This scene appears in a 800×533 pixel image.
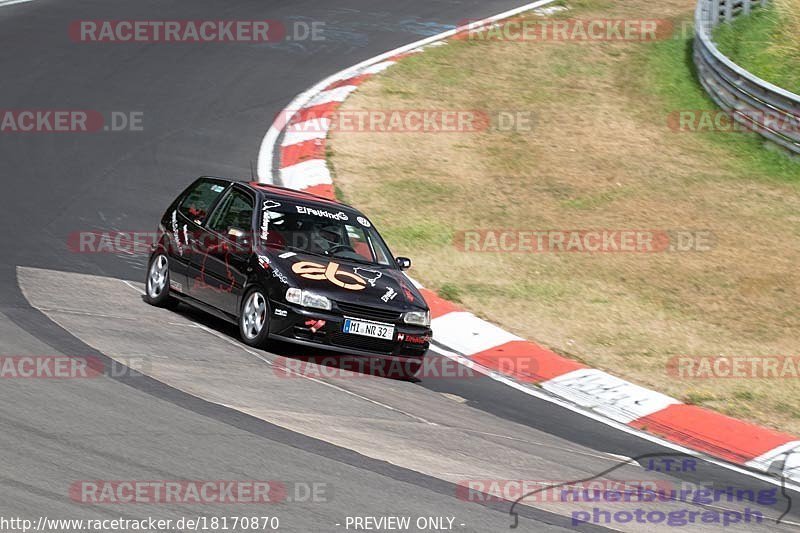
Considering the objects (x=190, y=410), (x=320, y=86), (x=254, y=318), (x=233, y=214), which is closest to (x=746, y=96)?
(x=320, y=86)

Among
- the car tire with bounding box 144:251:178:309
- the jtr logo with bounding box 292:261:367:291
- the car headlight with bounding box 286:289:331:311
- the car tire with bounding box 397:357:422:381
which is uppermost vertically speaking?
the jtr logo with bounding box 292:261:367:291

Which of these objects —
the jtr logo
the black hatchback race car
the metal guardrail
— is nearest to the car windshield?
the black hatchback race car

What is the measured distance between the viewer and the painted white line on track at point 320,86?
53.2 ft

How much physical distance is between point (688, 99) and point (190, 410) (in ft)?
46.6

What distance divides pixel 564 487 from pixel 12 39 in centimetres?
1609

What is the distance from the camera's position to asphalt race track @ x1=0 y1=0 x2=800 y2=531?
6.66 m

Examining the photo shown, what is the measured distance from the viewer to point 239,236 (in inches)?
423

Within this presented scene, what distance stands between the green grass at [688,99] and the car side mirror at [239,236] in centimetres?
941

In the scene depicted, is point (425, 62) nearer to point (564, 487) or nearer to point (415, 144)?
point (415, 144)

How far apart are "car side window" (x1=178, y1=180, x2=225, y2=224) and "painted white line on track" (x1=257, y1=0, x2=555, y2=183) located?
138 inches

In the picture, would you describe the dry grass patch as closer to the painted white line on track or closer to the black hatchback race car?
the painted white line on track

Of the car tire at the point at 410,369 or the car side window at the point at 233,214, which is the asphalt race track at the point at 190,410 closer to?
the car tire at the point at 410,369

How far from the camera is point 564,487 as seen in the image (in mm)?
7641

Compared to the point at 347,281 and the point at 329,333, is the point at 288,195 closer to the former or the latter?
the point at 347,281
